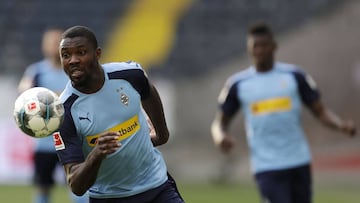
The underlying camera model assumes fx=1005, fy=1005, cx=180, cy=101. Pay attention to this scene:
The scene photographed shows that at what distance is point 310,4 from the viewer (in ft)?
74.2

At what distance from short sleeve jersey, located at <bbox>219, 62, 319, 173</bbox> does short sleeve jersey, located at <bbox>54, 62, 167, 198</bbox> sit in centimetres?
286

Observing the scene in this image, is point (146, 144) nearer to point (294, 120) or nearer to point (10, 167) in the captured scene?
point (294, 120)

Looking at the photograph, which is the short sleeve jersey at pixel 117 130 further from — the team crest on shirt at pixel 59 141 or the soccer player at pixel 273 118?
the soccer player at pixel 273 118

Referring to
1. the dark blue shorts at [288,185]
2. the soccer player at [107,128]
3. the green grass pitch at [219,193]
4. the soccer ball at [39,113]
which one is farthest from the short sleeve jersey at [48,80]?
the soccer ball at [39,113]

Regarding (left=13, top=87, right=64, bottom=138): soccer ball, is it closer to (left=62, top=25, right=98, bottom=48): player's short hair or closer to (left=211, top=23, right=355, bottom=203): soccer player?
(left=62, top=25, right=98, bottom=48): player's short hair

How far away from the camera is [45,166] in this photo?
42.9ft

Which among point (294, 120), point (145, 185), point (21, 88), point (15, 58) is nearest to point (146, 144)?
point (145, 185)

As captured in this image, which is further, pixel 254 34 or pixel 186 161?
pixel 186 161

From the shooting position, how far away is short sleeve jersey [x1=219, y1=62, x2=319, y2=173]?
9.98 m

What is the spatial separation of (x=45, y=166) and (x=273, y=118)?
4.12 metres

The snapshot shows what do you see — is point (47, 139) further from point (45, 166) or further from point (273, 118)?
point (273, 118)

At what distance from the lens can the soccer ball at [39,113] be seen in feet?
20.9

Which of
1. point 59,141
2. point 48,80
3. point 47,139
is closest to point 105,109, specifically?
point 59,141

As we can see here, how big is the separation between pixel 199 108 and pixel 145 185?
48.1ft
